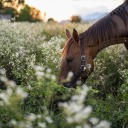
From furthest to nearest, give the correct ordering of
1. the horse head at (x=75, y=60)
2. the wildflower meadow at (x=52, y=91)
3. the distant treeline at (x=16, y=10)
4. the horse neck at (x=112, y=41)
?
1. the distant treeline at (x=16, y=10)
2. the horse neck at (x=112, y=41)
3. the horse head at (x=75, y=60)
4. the wildflower meadow at (x=52, y=91)

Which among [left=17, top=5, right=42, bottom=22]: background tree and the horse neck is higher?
[left=17, top=5, right=42, bottom=22]: background tree

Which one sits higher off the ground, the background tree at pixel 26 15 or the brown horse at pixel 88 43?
the background tree at pixel 26 15

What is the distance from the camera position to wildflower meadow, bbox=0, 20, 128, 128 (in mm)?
3309

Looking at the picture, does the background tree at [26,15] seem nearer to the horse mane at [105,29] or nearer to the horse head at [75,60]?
the horse mane at [105,29]

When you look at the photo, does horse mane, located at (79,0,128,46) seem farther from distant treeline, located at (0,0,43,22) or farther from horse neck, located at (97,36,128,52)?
distant treeline, located at (0,0,43,22)

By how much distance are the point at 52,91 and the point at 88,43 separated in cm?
203

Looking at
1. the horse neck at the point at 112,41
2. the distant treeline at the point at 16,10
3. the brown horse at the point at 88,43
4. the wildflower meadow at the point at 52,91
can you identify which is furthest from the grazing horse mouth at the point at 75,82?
the distant treeline at the point at 16,10

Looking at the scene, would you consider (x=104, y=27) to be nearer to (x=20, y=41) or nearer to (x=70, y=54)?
(x=70, y=54)

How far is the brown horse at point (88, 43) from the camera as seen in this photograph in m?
5.89

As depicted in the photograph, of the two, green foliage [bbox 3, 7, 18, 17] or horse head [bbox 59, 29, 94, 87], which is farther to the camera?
green foliage [bbox 3, 7, 18, 17]

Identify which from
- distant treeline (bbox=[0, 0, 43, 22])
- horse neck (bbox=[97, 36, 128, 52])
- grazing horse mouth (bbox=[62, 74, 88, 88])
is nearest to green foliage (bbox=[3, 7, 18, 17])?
distant treeline (bbox=[0, 0, 43, 22])

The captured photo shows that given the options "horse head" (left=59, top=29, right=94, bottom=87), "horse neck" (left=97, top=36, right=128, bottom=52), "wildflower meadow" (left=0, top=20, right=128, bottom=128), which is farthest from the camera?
"horse neck" (left=97, top=36, right=128, bottom=52)

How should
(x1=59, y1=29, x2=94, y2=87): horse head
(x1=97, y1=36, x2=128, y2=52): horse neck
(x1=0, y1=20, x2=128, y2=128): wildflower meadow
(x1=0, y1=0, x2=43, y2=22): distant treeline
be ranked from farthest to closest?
(x1=0, y1=0, x2=43, y2=22): distant treeline, (x1=97, y1=36, x2=128, y2=52): horse neck, (x1=59, y1=29, x2=94, y2=87): horse head, (x1=0, y1=20, x2=128, y2=128): wildflower meadow

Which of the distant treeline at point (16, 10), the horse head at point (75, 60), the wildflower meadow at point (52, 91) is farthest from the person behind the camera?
the distant treeline at point (16, 10)
